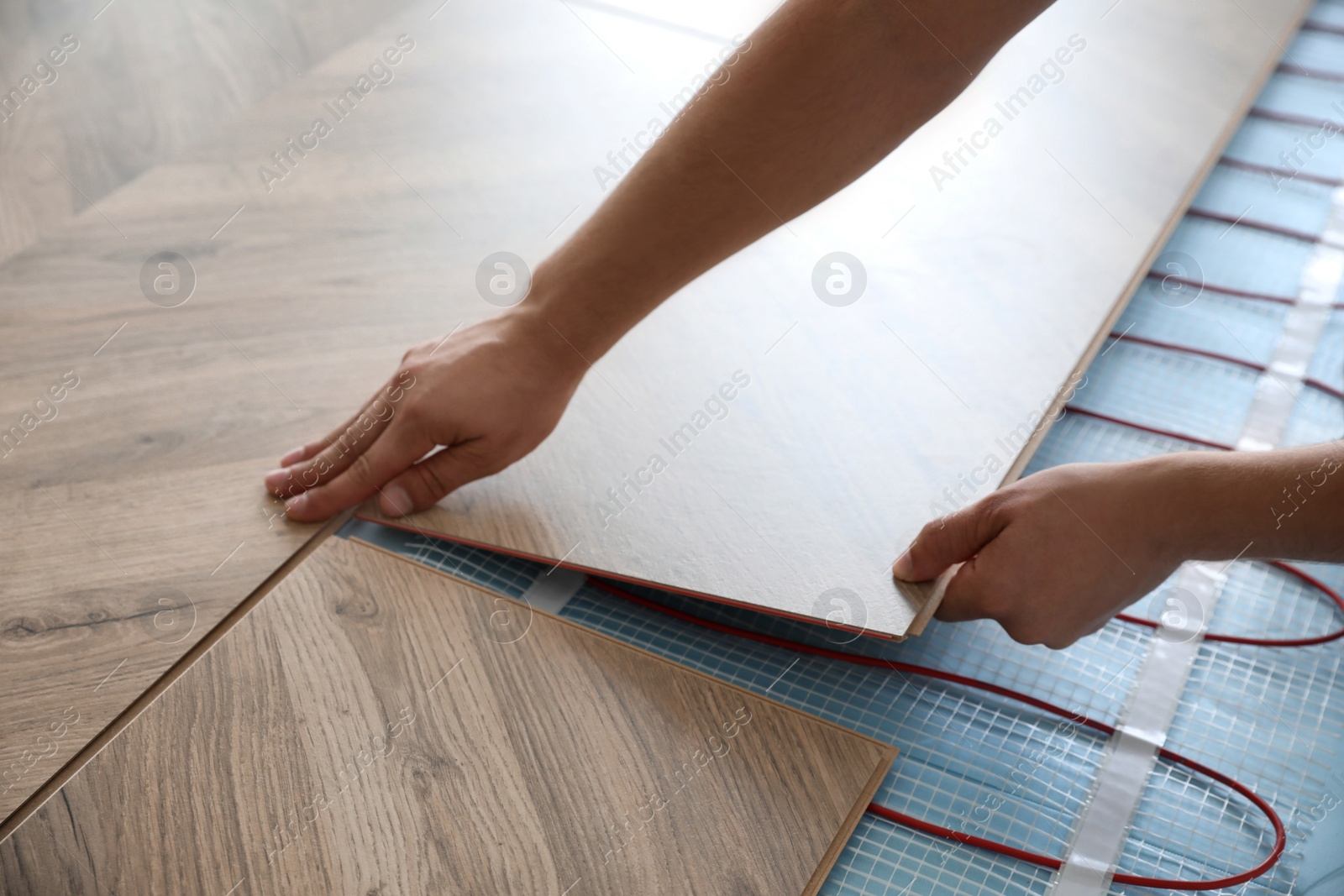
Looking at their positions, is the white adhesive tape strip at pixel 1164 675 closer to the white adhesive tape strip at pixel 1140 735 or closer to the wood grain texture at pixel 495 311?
the white adhesive tape strip at pixel 1140 735

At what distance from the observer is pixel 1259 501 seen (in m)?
0.93

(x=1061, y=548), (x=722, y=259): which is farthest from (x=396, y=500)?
(x=1061, y=548)

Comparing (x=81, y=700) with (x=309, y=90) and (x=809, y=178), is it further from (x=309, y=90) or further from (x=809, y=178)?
(x=309, y=90)

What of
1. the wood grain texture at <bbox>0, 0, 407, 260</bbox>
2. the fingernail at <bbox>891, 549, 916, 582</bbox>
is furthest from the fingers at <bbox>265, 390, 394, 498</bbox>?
the wood grain texture at <bbox>0, 0, 407, 260</bbox>

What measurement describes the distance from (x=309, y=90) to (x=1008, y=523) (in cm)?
151

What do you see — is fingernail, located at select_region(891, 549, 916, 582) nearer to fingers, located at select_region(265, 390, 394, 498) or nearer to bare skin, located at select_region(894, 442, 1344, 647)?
bare skin, located at select_region(894, 442, 1344, 647)

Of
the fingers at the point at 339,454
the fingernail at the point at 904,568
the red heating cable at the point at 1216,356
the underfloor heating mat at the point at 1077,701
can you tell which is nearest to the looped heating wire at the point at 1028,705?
the underfloor heating mat at the point at 1077,701

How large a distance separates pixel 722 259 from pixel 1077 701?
62cm

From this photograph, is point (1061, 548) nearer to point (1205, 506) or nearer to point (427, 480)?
point (1205, 506)

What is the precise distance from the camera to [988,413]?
1271 mm

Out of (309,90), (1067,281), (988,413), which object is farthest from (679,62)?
(988,413)

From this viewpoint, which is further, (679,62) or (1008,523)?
(679,62)

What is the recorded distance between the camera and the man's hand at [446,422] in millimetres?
1137

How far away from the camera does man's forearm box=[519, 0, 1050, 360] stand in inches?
40.4
